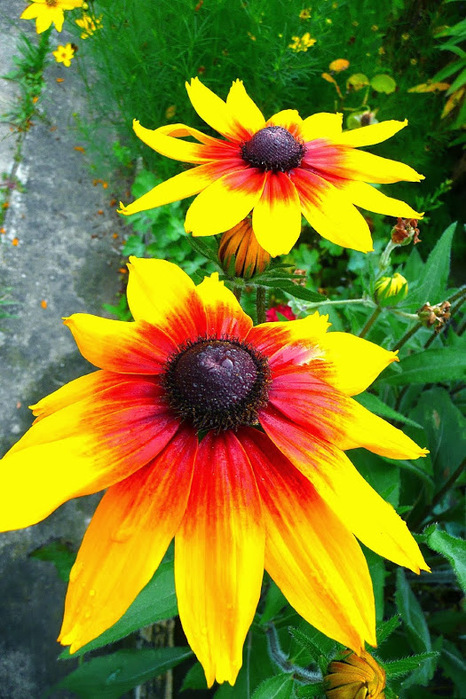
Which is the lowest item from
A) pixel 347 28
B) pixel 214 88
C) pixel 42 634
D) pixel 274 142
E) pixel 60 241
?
pixel 42 634

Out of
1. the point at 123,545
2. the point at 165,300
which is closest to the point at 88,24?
the point at 165,300

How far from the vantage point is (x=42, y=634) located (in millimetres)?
1203

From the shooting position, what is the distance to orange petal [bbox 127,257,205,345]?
1.83 ft

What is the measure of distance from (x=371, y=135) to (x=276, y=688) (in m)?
0.72

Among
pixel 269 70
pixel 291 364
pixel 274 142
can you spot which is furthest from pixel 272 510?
pixel 269 70

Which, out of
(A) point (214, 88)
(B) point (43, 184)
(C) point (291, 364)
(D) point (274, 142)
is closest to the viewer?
(C) point (291, 364)

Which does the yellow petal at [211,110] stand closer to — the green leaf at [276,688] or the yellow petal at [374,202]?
the yellow petal at [374,202]

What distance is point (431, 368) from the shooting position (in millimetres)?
871

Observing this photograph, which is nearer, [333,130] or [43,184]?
[333,130]

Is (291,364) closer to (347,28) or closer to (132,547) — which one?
(132,547)

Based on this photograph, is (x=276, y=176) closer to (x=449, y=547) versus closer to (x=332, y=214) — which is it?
(x=332, y=214)

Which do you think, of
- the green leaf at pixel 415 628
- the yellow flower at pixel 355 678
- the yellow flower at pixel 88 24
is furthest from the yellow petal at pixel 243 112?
the yellow flower at pixel 88 24

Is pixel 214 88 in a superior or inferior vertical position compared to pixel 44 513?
superior

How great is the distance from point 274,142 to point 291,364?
361 mm
